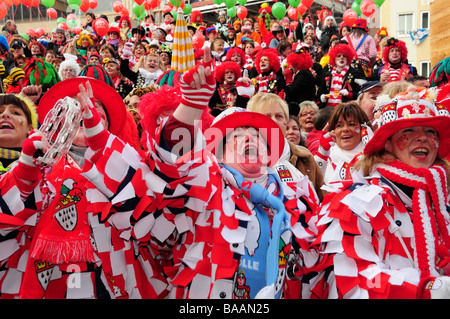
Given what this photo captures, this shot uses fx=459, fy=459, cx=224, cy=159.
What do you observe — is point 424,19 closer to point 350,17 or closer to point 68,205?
point 350,17

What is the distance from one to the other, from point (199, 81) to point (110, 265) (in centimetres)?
105

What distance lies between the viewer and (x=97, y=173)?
2.09 metres

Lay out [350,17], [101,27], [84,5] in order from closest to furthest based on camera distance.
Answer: [350,17], [101,27], [84,5]

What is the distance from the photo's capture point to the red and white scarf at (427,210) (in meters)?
2.16

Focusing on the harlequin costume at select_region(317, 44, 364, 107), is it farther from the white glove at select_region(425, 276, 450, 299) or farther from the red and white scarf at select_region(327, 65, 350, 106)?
the white glove at select_region(425, 276, 450, 299)

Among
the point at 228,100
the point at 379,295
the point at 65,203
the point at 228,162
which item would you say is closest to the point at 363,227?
the point at 379,295

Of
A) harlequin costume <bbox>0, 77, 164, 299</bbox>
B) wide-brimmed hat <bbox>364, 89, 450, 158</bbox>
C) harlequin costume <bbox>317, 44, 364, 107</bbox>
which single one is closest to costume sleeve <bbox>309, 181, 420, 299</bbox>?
wide-brimmed hat <bbox>364, 89, 450, 158</bbox>

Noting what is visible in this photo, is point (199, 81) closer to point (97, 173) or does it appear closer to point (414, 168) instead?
point (97, 173)

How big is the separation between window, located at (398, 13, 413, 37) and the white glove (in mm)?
22952

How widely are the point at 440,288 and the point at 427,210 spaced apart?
0.41m

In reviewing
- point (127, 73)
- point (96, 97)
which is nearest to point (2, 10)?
point (127, 73)

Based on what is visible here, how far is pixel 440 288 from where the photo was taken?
1935 mm

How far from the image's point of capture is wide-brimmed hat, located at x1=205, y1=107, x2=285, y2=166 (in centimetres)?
253

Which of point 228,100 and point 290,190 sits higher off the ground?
point 228,100
